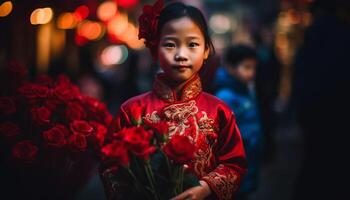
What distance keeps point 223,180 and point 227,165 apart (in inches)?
4.1

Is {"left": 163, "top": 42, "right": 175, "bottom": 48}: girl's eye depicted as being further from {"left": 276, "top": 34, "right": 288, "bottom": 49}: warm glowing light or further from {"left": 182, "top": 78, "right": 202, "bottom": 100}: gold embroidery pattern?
{"left": 276, "top": 34, "right": 288, "bottom": 49}: warm glowing light

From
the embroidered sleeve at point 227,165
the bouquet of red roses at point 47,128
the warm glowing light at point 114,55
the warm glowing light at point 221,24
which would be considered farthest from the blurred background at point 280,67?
the warm glowing light at point 221,24

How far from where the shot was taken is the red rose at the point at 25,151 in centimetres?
300

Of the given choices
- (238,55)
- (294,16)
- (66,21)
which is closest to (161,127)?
(238,55)

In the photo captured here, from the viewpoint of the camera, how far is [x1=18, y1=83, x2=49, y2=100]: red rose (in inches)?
127

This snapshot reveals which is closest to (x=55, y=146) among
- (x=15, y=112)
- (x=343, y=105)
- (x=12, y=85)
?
(x=15, y=112)

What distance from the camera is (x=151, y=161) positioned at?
2.56 meters

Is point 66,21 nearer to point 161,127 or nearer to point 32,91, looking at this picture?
point 32,91

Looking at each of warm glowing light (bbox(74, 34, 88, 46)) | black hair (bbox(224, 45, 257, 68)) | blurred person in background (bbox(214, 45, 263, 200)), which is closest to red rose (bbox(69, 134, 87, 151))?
blurred person in background (bbox(214, 45, 263, 200))

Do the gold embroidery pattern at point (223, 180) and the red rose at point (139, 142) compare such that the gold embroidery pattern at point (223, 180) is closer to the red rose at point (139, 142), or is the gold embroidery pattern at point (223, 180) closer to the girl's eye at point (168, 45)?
the red rose at point (139, 142)

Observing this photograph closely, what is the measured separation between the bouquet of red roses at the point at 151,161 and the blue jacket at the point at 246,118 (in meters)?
2.07

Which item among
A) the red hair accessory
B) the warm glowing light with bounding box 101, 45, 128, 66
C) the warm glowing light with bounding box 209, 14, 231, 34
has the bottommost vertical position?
the warm glowing light with bounding box 101, 45, 128, 66

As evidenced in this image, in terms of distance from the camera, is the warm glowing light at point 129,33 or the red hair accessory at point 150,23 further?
the warm glowing light at point 129,33

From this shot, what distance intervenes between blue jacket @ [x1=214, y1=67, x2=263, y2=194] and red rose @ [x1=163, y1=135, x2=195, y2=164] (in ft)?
7.11
